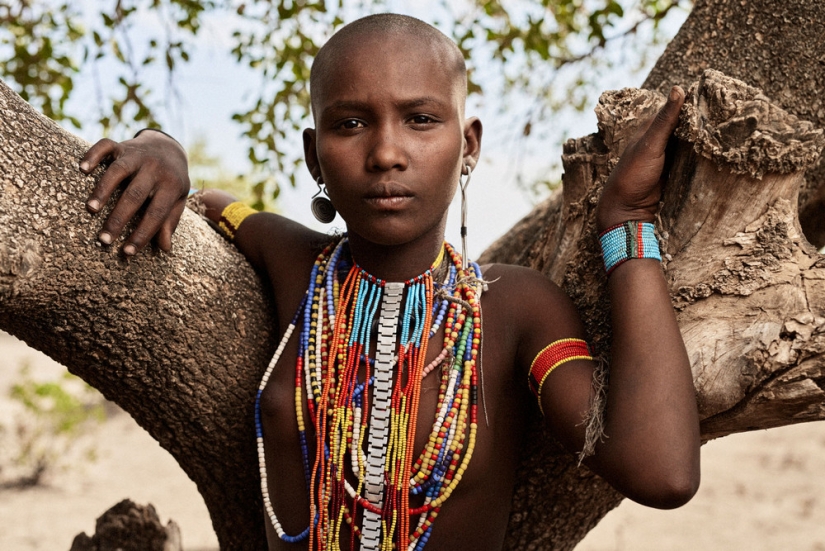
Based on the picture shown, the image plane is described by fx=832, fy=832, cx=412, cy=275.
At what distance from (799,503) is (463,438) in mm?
6143

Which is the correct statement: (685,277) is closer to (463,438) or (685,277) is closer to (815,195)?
(463,438)

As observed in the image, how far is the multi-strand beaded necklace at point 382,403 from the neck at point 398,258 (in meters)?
0.03

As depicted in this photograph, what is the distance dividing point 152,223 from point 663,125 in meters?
1.27

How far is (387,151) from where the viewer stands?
2.05 m

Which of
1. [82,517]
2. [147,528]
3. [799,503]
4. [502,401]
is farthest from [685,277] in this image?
[82,517]

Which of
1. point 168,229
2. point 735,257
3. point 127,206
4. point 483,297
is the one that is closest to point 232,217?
point 168,229

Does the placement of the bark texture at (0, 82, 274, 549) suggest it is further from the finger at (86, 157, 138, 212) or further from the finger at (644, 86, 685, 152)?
the finger at (644, 86, 685, 152)

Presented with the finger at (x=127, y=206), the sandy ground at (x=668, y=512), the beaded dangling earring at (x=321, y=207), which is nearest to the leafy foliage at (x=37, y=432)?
the sandy ground at (x=668, y=512)

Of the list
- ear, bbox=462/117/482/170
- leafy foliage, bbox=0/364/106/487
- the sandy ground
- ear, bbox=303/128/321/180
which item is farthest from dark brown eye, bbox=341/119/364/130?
leafy foliage, bbox=0/364/106/487

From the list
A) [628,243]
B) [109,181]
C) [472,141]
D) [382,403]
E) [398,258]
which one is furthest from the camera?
[472,141]

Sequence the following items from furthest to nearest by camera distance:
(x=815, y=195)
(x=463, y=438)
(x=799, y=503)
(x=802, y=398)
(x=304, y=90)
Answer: (x=799, y=503) < (x=304, y=90) < (x=815, y=195) < (x=463, y=438) < (x=802, y=398)

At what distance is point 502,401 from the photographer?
224 cm

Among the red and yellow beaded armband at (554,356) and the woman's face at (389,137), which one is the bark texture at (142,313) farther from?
the red and yellow beaded armband at (554,356)

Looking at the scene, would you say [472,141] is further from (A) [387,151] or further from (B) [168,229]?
(B) [168,229]
